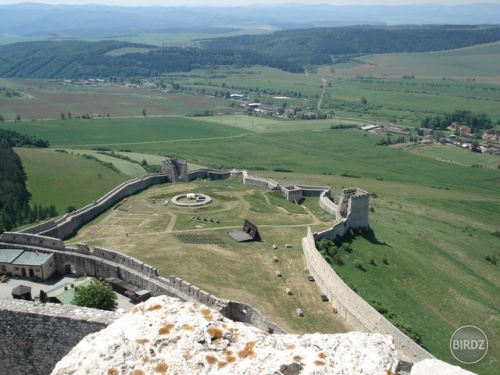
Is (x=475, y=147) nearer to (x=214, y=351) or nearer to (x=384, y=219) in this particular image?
(x=384, y=219)

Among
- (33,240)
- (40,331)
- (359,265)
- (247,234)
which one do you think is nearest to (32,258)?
(33,240)

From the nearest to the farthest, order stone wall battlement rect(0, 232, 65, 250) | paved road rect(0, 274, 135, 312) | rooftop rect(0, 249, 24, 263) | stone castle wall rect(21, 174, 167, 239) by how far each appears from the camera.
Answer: paved road rect(0, 274, 135, 312) < rooftop rect(0, 249, 24, 263) < stone wall battlement rect(0, 232, 65, 250) < stone castle wall rect(21, 174, 167, 239)

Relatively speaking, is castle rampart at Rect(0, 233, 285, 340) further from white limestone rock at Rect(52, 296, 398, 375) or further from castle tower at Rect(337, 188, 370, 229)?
castle tower at Rect(337, 188, 370, 229)

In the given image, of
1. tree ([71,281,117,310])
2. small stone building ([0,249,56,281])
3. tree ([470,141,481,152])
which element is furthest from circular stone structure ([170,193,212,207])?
tree ([470,141,481,152])

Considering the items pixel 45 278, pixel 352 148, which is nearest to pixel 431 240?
pixel 45 278

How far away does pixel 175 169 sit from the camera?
244ft

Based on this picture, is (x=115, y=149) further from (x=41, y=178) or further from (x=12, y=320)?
(x=12, y=320)

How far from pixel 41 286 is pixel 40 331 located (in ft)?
59.7

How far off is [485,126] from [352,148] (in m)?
60.5

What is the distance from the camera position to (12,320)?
1870cm

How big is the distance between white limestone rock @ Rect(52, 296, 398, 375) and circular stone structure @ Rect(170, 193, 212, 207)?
48578mm

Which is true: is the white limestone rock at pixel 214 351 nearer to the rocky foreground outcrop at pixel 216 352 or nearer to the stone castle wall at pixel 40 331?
the rocky foreground outcrop at pixel 216 352

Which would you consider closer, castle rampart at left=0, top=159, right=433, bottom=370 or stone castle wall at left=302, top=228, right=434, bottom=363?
castle rampart at left=0, top=159, right=433, bottom=370

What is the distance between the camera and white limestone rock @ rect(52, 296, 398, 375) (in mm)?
10352
